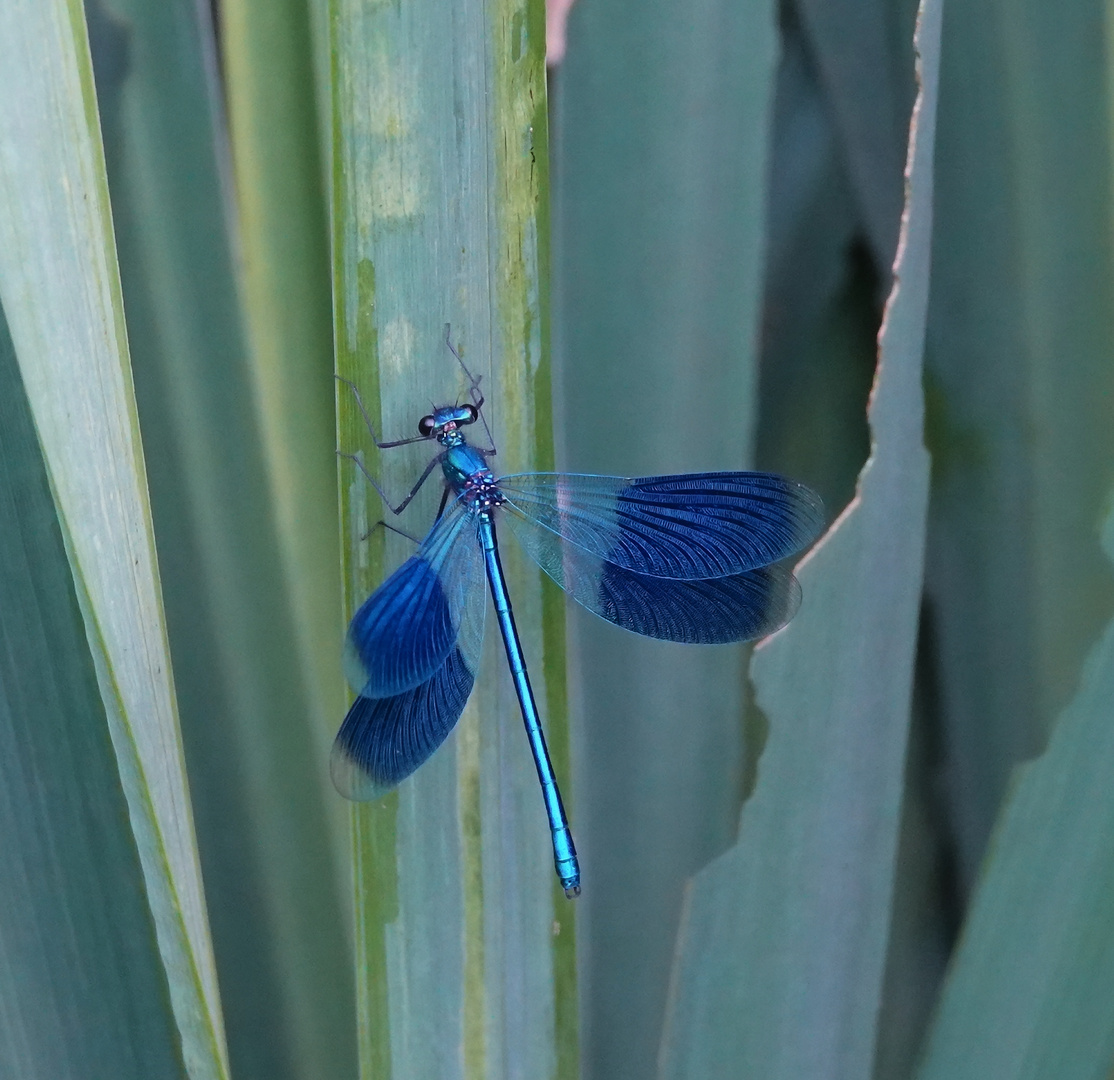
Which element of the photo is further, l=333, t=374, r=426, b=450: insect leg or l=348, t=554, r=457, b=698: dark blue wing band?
l=348, t=554, r=457, b=698: dark blue wing band

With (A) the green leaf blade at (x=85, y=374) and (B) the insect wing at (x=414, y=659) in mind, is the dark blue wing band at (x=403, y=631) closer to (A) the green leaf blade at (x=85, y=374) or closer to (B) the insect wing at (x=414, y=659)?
(B) the insect wing at (x=414, y=659)

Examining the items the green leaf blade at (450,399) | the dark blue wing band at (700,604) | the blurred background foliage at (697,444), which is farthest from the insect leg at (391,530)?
the dark blue wing band at (700,604)

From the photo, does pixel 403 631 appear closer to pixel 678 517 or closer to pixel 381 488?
pixel 381 488

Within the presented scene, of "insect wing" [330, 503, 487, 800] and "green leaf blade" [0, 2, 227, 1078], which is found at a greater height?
"green leaf blade" [0, 2, 227, 1078]

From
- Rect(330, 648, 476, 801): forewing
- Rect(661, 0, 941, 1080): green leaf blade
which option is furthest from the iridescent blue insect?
Rect(661, 0, 941, 1080): green leaf blade

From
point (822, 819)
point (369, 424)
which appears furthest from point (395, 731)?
point (822, 819)

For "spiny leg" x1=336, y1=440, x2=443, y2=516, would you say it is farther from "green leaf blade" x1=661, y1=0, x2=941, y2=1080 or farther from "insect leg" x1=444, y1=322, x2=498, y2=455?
"green leaf blade" x1=661, y1=0, x2=941, y2=1080

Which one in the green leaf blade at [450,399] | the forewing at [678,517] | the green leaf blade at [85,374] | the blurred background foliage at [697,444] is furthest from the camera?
the forewing at [678,517]
